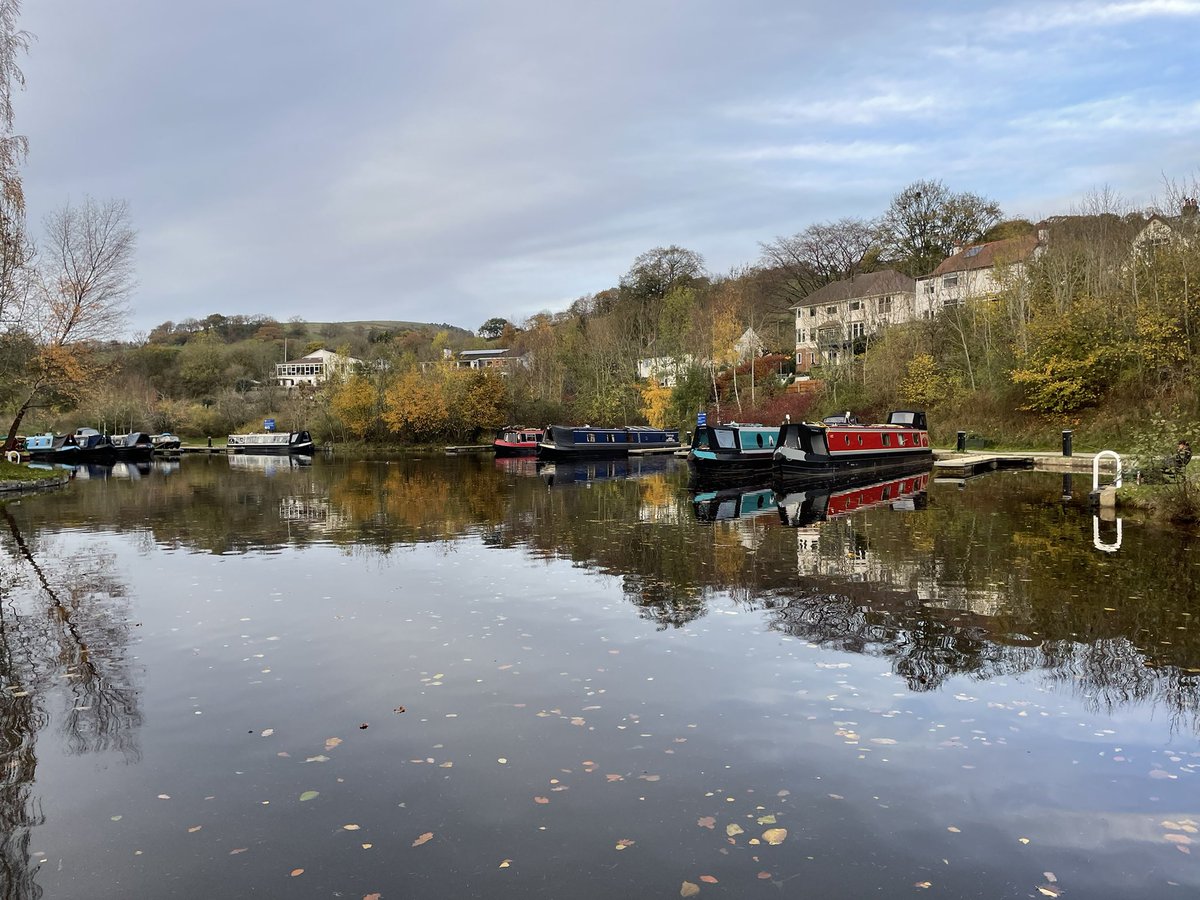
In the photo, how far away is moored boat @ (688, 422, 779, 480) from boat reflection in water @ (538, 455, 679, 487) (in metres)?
2.15

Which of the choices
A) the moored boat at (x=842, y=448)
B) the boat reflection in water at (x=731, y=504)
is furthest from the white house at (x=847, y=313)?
the boat reflection in water at (x=731, y=504)

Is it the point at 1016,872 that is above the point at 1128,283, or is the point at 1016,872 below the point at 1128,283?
below

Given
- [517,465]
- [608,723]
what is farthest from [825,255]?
[608,723]

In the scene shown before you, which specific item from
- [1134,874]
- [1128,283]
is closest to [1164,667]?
[1134,874]

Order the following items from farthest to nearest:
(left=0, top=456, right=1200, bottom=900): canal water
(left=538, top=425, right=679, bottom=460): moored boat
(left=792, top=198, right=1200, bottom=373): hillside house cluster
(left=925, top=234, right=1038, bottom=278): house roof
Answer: (left=538, top=425, right=679, bottom=460): moored boat → (left=925, top=234, right=1038, bottom=278): house roof → (left=792, top=198, right=1200, bottom=373): hillside house cluster → (left=0, top=456, right=1200, bottom=900): canal water

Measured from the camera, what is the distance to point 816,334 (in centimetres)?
6003

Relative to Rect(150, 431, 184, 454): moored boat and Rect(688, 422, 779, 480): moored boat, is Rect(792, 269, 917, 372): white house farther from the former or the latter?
Rect(150, 431, 184, 454): moored boat

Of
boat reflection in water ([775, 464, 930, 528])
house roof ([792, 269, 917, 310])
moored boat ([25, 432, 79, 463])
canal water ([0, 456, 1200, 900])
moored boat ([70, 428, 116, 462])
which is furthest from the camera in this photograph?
house roof ([792, 269, 917, 310])

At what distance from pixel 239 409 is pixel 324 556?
61950 millimetres

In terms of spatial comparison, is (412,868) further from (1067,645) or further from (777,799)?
(1067,645)

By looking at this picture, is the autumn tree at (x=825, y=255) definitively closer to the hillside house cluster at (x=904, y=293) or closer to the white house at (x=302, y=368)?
the hillside house cluster at (x=904, y=293)

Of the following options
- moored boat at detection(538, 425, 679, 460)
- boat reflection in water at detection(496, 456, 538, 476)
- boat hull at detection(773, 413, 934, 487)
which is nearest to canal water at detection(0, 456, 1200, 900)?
boat hull at detection(773, 413, 934, 487)

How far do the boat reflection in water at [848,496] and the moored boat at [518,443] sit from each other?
25124 mm

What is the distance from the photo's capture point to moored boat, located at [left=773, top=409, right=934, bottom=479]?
28.3m
